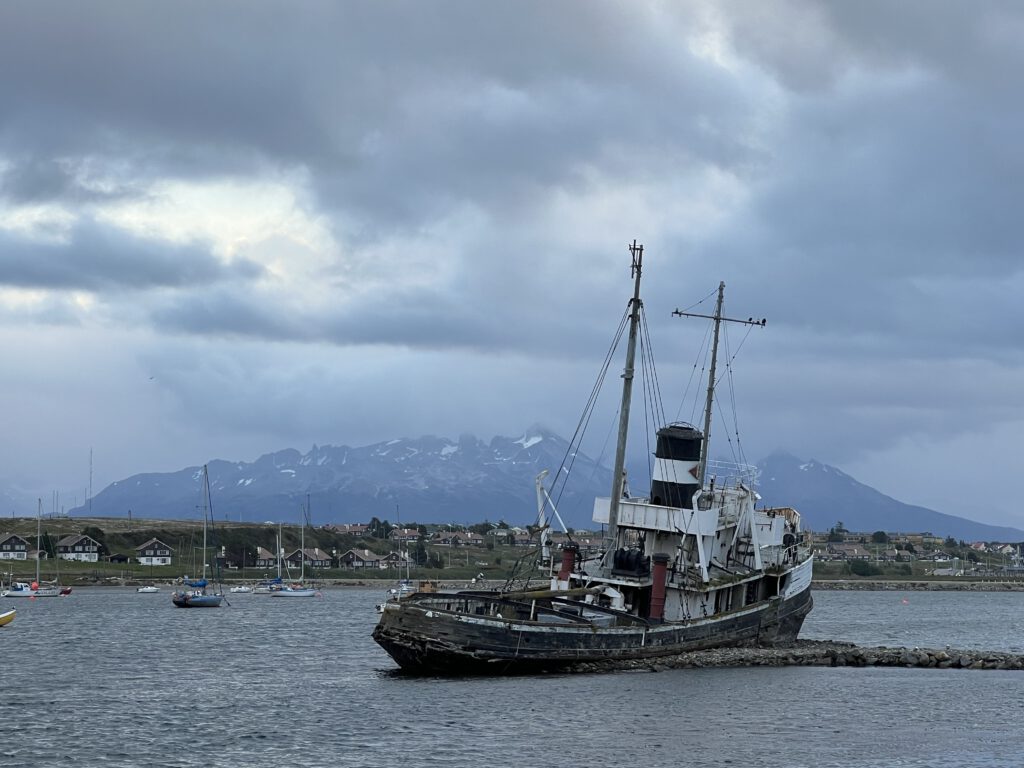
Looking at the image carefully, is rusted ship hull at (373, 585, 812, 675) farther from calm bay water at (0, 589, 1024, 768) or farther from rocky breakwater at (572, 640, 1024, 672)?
calm bay water at (0, 589, 1024, 768)

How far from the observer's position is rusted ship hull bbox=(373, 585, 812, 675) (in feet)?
206

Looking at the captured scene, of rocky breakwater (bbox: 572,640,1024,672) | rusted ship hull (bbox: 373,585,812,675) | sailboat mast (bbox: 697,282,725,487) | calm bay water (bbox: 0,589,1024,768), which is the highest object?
sailboat mast (bbox: 697,282,725,487)

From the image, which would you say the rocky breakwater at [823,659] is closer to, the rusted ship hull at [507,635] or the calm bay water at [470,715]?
the rusted ship hull at [507,635]

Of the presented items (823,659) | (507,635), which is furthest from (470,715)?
(823,659)

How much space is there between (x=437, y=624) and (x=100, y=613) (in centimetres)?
8950

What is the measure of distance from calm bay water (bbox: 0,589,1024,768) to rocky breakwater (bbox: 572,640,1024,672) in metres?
1.21

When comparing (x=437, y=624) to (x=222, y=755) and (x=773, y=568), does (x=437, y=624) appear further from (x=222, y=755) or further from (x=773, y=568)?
(x=773, y=568)

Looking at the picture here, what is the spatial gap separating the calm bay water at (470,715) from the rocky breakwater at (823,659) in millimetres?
1211

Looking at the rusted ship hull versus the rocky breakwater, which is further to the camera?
the rocky breakwater

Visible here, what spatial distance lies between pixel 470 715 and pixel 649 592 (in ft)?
62.9

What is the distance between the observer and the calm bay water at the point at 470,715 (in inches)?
1918

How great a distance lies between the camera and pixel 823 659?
7581cm

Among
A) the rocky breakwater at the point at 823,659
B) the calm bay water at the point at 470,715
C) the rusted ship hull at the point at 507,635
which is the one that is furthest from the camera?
the rocky breakwater at the point at 823,659

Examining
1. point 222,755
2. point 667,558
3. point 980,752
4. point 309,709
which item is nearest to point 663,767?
point 980,752
